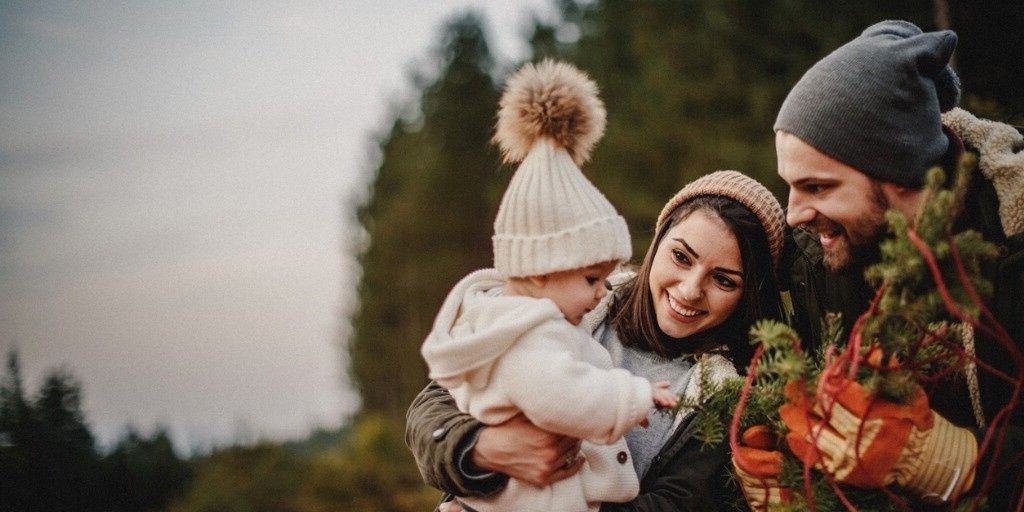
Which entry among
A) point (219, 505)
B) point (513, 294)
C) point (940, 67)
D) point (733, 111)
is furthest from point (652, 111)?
point (513, 294)

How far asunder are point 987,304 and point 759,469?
885mm

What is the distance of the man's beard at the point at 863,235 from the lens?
257 centimetres

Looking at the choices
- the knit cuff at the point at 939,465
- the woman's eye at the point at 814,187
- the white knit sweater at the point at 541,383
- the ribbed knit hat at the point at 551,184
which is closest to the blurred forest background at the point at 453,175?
the ribbed knit hat at the point at 551,184

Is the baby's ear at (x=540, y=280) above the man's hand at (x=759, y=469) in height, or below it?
above

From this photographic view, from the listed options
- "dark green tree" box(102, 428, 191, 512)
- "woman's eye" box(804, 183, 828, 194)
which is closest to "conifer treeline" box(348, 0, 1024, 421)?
"woman's eye" box(804, 183, 828, 194)

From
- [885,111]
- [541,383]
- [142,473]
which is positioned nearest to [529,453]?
[541,383]

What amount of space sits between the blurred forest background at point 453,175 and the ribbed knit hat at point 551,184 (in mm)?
349

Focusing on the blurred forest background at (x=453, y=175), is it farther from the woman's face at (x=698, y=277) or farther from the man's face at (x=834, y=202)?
the man's face at (x=834, y=202)

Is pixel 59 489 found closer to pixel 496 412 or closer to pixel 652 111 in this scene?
pixel 496 412

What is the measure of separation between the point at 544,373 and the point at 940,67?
6.26ft

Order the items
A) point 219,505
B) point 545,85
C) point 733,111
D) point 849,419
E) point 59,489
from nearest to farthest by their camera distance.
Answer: point 849,419, point 545,85, point 59,489, point 219,505, point 733,111

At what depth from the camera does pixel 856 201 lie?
2.59 m

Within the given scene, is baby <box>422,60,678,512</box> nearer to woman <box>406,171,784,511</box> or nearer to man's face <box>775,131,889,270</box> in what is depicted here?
woman <box>406,171,784,511</box>

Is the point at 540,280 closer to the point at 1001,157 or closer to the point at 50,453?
the point at 1001,157
